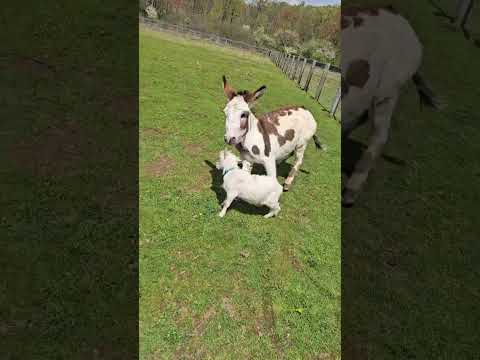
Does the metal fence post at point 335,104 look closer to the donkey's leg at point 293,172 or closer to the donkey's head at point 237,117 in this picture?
the donkey's leg at point 293,172

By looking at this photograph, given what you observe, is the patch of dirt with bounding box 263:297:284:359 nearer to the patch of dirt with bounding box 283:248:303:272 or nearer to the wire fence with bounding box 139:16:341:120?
the patch of dirt with bounding box 283:248:303:272

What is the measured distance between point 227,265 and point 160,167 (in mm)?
3467

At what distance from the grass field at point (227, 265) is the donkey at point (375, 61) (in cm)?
236

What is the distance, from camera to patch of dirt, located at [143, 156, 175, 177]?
677 cm

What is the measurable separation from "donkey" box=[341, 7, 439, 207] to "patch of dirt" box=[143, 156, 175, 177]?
14.1ft

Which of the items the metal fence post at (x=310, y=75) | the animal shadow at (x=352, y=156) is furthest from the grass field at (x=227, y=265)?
the metal fence post at (x=310, y=75)

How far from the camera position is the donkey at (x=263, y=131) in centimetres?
521

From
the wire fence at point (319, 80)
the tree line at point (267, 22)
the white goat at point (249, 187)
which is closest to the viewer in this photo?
the white goat at point (249, 187)
